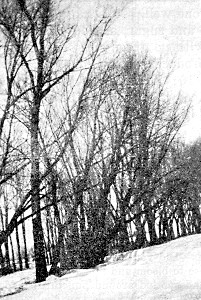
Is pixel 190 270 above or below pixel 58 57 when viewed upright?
below

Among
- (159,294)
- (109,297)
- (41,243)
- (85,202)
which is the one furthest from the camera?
(85,202)

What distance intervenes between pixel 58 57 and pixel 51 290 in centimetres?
505

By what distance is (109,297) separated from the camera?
12.3 ft

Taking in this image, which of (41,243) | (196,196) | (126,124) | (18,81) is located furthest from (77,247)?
(196,196)

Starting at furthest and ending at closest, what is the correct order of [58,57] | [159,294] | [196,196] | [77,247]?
[196,196] < [77,247] < [58,57] < [159,294]

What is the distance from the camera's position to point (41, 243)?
427 inches

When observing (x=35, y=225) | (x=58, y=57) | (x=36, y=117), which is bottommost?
(x=35, y=225)

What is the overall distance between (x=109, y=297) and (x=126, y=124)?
761 cm

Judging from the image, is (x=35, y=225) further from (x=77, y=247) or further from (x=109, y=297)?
(x=109, y=297)

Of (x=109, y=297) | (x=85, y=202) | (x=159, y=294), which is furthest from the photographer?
(x=85, y=202)

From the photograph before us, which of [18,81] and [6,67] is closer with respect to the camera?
[6,67]

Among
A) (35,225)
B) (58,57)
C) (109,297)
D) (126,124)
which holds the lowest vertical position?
(109,297)

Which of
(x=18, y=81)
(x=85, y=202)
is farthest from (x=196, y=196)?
(x=18, y=81)

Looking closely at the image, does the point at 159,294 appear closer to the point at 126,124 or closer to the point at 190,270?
the point at 190,270
